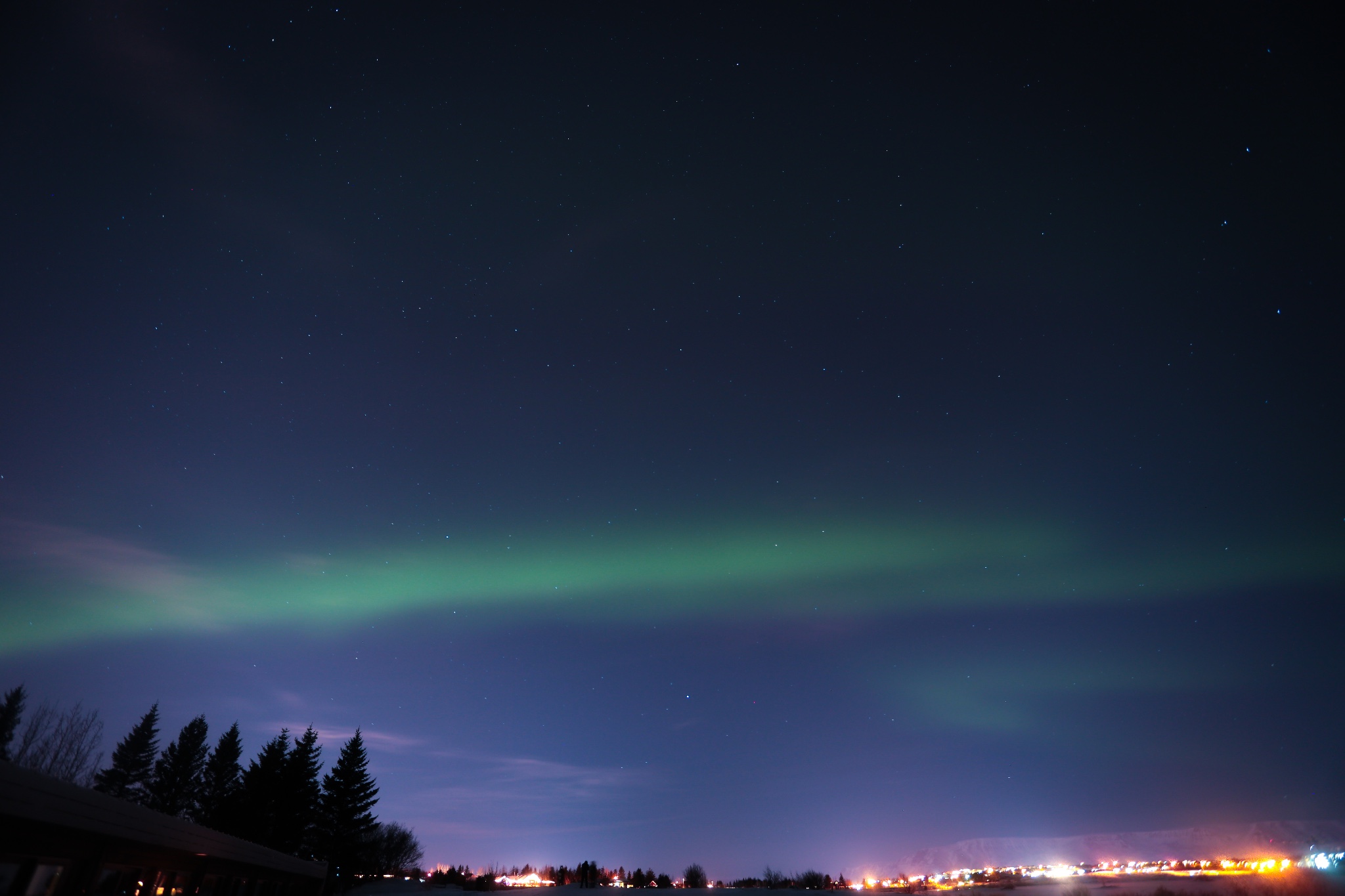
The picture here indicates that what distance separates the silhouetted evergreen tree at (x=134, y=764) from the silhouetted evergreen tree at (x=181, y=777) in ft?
4.03

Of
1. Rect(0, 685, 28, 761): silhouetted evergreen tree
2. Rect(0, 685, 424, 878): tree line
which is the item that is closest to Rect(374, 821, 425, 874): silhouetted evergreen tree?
Rect(0, 685, 424, 878): tree line

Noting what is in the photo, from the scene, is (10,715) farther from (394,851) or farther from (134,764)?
(394,851)

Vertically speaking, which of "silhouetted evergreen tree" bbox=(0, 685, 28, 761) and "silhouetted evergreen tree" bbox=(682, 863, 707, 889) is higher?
"silhouetted evergreen tree" bbox=(0, 685, 28, 761)

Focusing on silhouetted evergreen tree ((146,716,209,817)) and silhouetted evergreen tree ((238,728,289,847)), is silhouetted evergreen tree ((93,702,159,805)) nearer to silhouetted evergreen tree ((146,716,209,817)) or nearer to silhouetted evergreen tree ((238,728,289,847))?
silhouetted evergreen tree ((146,716,209,817))

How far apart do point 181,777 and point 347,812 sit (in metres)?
19.4

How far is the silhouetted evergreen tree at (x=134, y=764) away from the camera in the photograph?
171ft

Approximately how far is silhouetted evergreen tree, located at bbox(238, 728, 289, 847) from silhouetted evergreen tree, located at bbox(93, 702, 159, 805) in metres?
18.1

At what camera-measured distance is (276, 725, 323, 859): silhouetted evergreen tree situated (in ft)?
134

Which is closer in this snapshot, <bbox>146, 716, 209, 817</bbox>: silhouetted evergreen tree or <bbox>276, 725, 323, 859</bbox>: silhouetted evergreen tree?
<bbox>276, 725, 323, 859</bbox>: silhouetted evergreen tree

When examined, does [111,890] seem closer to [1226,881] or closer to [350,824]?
[350,824]

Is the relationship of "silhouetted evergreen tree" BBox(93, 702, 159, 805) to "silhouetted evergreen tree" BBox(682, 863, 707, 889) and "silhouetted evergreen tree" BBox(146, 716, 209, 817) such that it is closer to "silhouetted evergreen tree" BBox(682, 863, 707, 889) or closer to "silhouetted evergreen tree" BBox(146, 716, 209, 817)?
"silhouetted evergreen tree" BBox(146, 716, 209, 817)

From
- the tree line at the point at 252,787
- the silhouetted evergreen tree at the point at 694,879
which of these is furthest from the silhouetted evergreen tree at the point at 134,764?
the silhouetted evergreen tree at the point at 694,879

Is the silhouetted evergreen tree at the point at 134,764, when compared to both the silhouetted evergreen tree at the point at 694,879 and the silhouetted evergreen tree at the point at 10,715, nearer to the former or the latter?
the silhouetted evergreen tree at the point at 10,715

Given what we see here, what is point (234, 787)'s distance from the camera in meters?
47.8
